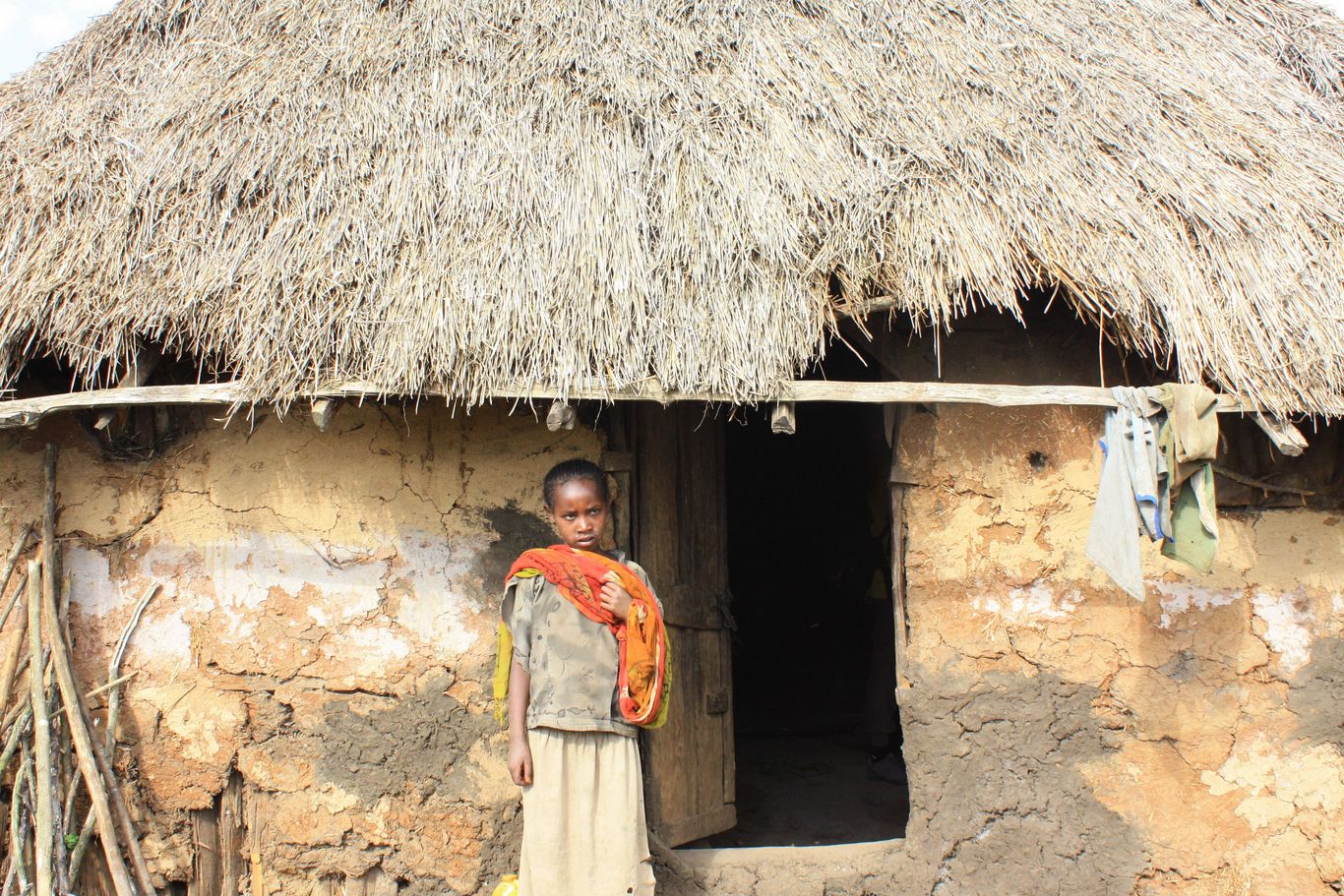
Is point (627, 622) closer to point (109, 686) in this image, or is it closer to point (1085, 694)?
point (1085, 694)

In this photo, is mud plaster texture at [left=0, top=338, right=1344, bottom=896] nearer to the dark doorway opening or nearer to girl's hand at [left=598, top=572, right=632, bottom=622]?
girl's hand at [left=598, top=572, right=632, bottom=622]

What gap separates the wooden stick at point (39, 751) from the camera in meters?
3.31

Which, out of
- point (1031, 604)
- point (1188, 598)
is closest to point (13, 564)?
point (1031, 604)

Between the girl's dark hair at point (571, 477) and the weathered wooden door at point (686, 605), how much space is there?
0.51 meters

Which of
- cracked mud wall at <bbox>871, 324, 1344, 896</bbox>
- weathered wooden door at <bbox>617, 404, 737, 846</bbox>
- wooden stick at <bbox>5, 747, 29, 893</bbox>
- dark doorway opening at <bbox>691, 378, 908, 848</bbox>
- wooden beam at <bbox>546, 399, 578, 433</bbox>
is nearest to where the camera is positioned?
wooden beam at <bbox>546, 399, 578, 433</bbox>

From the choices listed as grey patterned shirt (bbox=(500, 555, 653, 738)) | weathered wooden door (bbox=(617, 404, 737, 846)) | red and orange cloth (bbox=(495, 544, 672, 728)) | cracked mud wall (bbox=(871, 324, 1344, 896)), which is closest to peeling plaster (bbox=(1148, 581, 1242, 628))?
cracked mud wall (bbox=(871, 324, 1344, 896))

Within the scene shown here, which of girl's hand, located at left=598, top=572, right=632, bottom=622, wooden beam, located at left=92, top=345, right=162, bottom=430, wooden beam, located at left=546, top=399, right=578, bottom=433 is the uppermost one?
A: wooden beam, located at left=92, top=345, right=162, bottom=430

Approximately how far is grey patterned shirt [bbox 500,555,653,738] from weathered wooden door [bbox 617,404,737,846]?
2.42 ft

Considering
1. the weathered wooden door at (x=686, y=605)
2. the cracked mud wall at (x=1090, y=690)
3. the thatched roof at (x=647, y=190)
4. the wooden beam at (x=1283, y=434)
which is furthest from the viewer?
the weathered wooden door at (x=686, y=605)

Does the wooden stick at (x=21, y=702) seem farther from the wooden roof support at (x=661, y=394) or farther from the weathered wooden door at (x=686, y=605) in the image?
the weathered wooden door at (x=686, y=605)

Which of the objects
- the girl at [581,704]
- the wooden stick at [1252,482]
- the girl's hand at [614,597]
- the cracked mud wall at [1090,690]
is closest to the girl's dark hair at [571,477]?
A: the girl at [581,704]

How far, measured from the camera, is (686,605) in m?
4.07

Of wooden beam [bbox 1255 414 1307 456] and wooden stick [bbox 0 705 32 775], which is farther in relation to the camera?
wooden stick [bbox 0 705 32 775]

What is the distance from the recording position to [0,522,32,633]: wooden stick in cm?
354
